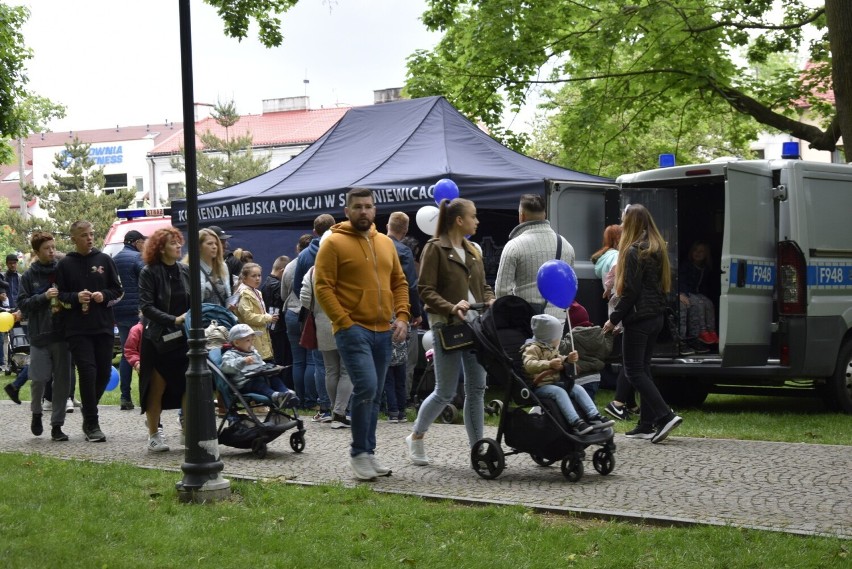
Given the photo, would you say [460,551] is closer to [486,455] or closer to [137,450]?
[486,455]

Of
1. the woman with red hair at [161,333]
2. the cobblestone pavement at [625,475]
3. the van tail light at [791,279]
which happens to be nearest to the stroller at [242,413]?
the cobblestone pavement at [625,475]

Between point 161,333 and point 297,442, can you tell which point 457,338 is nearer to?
point 297,442

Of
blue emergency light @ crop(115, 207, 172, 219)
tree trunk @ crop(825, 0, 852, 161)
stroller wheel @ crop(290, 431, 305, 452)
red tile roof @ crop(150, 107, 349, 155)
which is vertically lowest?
stroller wheel @ crop(290, 431, 305, 452)

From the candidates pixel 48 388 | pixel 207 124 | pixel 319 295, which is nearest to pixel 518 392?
pixel 319 295

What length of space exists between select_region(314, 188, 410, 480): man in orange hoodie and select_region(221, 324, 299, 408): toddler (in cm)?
159

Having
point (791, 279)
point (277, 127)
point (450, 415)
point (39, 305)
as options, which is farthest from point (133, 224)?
point (277, 127)

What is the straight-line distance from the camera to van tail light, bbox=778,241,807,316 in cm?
1195

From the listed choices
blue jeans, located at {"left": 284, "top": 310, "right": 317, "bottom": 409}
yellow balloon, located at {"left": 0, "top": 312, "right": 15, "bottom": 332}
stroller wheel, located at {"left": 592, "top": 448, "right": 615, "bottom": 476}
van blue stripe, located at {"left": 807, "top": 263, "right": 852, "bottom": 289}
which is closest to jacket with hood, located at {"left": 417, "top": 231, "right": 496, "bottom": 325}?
stroller wheel, located at {"left": 592, "top": 448, "right": 615, "bottom": 476}

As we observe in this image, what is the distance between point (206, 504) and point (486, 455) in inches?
75.1

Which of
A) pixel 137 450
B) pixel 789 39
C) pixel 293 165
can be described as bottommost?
pixel 137 450

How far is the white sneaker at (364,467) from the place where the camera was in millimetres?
8305

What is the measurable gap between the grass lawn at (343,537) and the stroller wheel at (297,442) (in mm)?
1988

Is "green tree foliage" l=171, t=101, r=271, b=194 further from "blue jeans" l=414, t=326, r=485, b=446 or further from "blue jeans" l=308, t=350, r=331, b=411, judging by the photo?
"blue jeans" l=414, t=326, r=485, b=446

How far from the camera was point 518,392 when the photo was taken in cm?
839
